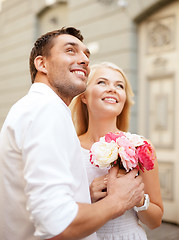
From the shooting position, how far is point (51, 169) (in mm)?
1095

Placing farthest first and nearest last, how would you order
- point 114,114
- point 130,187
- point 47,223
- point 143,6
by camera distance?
point 143,6
point 114,114
point 130,187
point 47,223

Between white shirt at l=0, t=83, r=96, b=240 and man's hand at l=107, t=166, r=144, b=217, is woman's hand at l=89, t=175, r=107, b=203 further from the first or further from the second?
white shirt at l=0, t=83, r=96, b=240

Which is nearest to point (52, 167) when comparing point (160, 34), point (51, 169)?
point (51, 169)

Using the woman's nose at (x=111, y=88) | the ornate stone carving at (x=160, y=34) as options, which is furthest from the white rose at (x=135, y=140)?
the ornate stone carving at (x=160, y=34)

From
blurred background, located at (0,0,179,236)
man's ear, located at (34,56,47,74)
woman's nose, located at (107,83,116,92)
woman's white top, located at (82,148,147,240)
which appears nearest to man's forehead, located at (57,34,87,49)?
man's ear, located at (34,56,47,74)

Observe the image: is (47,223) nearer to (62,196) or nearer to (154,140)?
(62,196)

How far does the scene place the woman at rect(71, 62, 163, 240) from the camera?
194 centimetres

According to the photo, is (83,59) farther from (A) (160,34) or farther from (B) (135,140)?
(A) (160,34)

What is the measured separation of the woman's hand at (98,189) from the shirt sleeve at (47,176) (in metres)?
0.45

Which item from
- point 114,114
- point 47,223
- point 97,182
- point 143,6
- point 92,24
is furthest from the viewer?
point 92,24

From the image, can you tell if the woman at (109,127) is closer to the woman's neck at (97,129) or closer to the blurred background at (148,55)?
the woman's neck at (97,129)

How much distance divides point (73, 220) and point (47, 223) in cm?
10

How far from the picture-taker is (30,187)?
3.61ft

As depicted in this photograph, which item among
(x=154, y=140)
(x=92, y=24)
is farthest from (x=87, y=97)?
(x=92, y=24)
